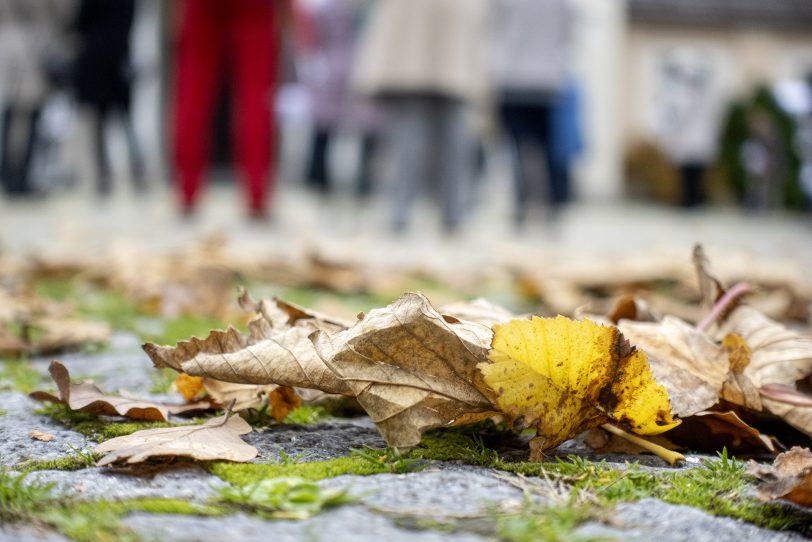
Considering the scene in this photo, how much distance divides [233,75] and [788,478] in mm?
6215

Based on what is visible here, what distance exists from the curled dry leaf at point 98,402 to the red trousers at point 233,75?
17.5 feet

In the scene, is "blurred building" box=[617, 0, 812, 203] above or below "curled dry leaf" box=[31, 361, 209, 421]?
above

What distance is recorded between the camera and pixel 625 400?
1.17 metres

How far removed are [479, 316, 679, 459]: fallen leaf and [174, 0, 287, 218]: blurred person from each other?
18.5 ft

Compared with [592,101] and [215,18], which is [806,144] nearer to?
[215,18]

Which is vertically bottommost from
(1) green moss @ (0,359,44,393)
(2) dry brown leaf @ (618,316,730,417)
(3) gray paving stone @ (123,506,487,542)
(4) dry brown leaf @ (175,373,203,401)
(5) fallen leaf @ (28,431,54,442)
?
(1) green moss @ (0,359,44,393)

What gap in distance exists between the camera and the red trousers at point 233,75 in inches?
253

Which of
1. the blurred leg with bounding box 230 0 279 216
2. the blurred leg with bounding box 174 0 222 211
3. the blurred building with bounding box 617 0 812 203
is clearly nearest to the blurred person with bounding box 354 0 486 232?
the blurred leg with bounding box 230 0 279 216

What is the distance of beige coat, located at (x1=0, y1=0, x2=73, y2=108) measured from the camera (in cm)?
798

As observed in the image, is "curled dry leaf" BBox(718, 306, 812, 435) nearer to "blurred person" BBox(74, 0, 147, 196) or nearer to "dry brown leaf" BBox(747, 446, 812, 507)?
"dry brown leaf" BBox(747, 446, 812, 507)

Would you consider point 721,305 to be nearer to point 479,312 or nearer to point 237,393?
point 479,312

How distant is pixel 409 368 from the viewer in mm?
1154

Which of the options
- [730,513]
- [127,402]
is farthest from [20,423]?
[730,513]

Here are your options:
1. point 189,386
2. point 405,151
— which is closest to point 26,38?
point 405,151
